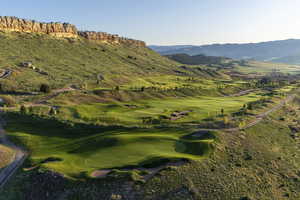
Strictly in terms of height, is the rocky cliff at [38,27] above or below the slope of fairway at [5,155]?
above

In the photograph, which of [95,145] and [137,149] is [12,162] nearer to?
[95,145]

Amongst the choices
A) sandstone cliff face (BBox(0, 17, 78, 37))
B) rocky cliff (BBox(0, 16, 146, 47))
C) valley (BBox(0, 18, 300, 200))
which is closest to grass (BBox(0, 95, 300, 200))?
valley (BBox(0, 18, 300, 200))

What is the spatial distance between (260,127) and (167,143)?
26.4 meters

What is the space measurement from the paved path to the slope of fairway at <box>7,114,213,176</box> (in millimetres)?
1166

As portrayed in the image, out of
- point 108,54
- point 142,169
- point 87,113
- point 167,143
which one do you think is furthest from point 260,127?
point 108,54

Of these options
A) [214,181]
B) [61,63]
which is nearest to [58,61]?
[61,63]

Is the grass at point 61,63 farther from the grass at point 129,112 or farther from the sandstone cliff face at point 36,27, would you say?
the grass at point 129,112

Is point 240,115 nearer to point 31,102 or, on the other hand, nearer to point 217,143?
point 217,143

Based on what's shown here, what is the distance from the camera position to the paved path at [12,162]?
26.8 meters

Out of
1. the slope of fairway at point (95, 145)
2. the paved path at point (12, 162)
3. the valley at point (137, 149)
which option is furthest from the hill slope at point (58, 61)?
the paved path at point (12, 162)

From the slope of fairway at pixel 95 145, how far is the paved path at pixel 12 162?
1.17m

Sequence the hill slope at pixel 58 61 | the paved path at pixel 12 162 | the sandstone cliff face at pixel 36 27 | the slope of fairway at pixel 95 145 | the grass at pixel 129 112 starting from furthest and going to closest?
the sandstone cliff face at pixel 36 27, the hill slope at pixel 58 61, the grass at pixel 129 112, the slope of fairway at pixel 95 145, the paved path at pixel 12 162

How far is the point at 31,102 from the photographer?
61406mm

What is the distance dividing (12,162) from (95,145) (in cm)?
1080
